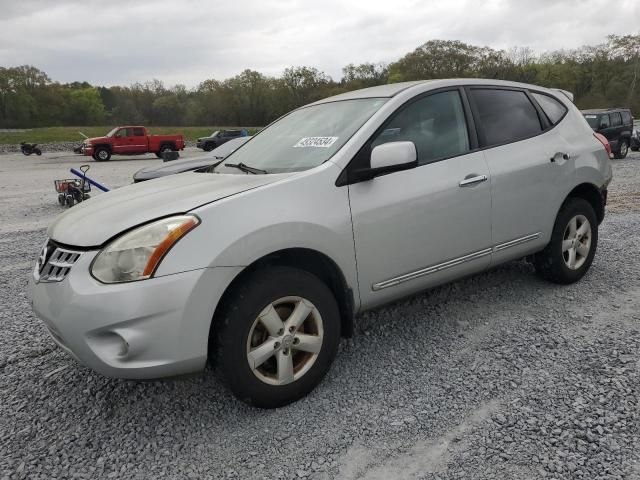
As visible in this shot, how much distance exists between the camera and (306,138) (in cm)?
317

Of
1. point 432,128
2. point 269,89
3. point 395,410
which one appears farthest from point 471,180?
point 269,89

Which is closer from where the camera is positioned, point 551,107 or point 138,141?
point 551,107

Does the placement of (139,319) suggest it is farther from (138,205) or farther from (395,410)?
(395,410)

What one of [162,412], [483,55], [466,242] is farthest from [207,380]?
[483,55]

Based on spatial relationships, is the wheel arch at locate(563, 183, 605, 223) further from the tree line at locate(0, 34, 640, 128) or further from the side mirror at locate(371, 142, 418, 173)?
the tree line at locate(0, 34, 640, 128)

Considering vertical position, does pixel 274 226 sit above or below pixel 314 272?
above

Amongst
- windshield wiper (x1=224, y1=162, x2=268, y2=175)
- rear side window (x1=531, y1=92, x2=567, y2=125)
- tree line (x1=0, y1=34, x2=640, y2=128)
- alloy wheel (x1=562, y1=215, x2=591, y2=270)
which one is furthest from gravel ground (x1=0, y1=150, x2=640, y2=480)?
tree line (x1=0, y1=34, x2=640, y2=128)

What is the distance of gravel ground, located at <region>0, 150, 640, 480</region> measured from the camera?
2170mm

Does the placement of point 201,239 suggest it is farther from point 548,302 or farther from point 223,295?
point 548,302

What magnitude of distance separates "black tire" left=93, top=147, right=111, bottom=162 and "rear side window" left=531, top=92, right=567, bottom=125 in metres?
25.3

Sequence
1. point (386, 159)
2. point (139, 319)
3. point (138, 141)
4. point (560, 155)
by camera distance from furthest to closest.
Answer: point (138, 141), point (560, 155), point (386, 159), point (139, 319)

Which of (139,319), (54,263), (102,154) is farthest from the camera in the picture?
(102,154)

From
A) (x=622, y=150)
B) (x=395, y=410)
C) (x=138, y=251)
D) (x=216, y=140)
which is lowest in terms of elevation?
(x=622, y=150)

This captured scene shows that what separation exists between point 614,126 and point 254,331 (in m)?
18.9
